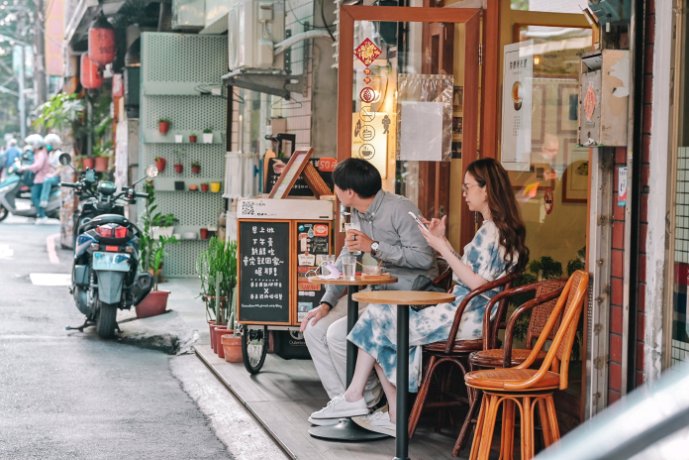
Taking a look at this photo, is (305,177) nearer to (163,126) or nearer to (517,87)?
(517,87)

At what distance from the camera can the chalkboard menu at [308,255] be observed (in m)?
7.58

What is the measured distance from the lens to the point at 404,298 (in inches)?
202

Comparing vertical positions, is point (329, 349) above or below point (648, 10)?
below

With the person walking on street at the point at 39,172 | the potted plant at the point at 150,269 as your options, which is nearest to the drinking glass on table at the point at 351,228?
the potted plant at the point at 150,269

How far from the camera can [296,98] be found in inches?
460

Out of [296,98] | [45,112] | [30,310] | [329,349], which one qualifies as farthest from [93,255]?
[45,112]

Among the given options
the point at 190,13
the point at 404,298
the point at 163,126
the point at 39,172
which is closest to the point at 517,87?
the point at 404,298

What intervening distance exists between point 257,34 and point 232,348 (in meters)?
3.70

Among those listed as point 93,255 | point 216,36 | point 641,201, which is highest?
point 216,36

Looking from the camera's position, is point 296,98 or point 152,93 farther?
point 152,93

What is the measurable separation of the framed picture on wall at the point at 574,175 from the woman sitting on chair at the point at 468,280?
1652 millimetres

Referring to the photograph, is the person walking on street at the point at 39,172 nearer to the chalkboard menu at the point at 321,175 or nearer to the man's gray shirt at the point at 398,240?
the chalkboard menu at the point at 321,175

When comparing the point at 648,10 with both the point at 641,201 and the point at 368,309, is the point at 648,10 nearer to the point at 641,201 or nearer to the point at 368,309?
the point at 641,201

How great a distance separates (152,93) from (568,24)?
8519 millimetres
